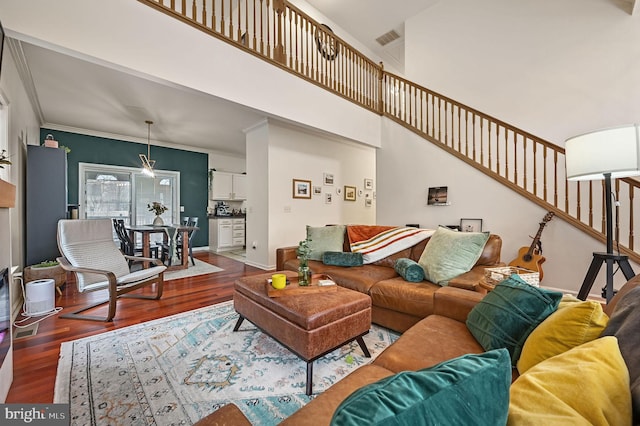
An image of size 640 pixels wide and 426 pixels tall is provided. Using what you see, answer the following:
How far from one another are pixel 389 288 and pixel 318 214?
3.34m

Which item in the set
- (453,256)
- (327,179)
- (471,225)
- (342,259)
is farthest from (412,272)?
(327,179)

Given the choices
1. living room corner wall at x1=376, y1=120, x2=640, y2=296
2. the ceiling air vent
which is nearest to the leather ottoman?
living room corner wall at x1=376, y1=120, x2=640, y2=296

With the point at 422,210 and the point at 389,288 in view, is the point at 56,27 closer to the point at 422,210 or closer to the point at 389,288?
the point at 389,288

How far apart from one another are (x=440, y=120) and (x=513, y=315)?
444 cm

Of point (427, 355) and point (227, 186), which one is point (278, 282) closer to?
point (427, 355)

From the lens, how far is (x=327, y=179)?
223 inches

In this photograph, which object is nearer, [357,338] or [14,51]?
[357,338]

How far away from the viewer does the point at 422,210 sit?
184 inches

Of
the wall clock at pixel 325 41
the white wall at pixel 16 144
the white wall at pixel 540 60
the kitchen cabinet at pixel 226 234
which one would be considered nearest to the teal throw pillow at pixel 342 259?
the white wall at pixel 16 144

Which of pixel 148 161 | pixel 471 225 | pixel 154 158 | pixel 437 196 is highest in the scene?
pixel 154 158

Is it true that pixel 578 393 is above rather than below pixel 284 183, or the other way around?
below

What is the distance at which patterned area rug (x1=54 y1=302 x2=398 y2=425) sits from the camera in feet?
4.72

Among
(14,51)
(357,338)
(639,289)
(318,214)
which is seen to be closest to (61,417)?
(357,338)

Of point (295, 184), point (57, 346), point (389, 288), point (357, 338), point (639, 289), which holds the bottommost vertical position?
point (57, 346)
